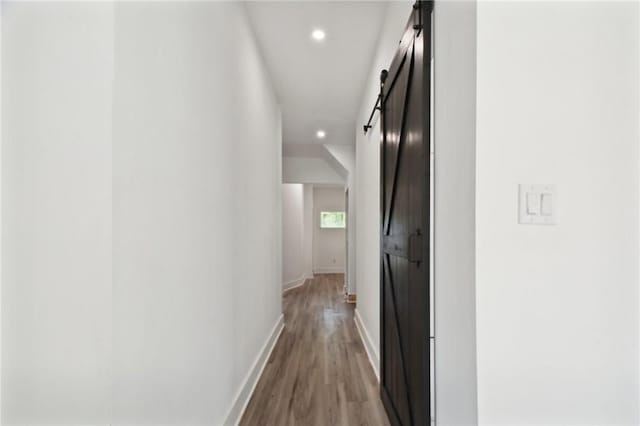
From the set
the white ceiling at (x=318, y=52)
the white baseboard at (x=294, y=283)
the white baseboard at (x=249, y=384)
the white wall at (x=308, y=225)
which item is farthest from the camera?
the white wall at (x=308, y=225)

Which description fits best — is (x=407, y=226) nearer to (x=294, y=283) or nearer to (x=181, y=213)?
(x=181, y=213)

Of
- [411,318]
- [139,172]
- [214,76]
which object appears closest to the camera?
[139,172]

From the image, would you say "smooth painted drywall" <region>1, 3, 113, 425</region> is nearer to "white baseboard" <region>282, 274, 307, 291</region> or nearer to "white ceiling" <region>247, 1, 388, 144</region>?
"white ceiling" <region>247, 1, 388, 144</region>

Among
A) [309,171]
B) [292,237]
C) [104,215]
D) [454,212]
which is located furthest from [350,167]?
[104,215]

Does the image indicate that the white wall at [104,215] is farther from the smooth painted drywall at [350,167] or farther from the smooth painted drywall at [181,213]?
the smooth painted drywall at [350,167]

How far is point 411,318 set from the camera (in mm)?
1390

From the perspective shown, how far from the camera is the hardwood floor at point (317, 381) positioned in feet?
6.17

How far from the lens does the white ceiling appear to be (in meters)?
2.12

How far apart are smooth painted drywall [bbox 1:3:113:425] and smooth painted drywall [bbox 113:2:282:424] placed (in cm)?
5

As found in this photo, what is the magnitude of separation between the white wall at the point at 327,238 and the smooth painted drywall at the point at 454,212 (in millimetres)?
7484
